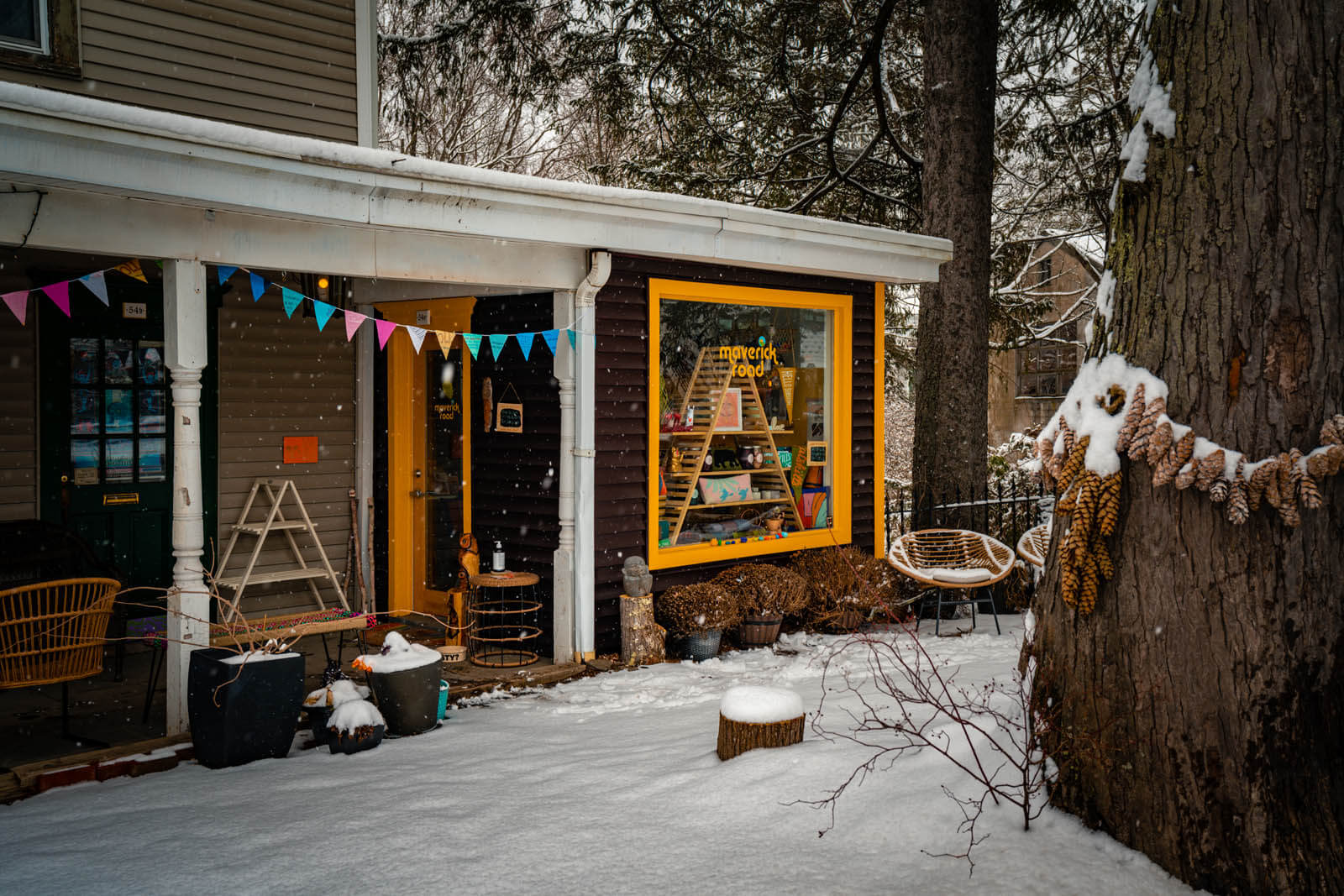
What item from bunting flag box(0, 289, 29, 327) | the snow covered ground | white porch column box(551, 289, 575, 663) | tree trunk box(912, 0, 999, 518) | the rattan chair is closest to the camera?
the snow covered ground

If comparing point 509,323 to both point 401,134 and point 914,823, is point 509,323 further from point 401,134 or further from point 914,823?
point 401,134

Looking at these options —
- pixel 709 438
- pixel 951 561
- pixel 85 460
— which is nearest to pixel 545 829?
pixel 709 438

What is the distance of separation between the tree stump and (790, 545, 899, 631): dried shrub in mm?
1555

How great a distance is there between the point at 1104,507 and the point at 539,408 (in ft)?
15.5

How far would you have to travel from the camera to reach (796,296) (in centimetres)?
883

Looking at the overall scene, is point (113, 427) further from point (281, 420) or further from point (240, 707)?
point (240, 707)

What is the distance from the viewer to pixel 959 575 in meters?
8.38

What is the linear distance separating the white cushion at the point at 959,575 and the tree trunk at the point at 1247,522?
4437mm

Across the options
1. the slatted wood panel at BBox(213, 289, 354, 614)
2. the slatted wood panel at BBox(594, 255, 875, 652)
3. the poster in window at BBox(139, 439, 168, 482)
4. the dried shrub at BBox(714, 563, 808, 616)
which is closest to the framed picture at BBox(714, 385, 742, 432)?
the slatted wood panel at BBox(594, 255, 875, 652)

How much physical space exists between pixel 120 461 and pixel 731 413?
4.53 meters

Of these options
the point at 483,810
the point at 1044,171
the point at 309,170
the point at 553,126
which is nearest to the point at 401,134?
the point at 553,126

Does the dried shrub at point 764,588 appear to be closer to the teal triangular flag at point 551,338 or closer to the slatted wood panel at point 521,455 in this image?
the slatted wood panel at point 521,455

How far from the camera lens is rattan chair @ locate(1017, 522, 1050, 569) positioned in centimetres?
841

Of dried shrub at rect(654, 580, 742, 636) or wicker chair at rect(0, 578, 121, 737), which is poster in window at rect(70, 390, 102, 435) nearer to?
wicker chair at rect(0, 578, 121, 737)
